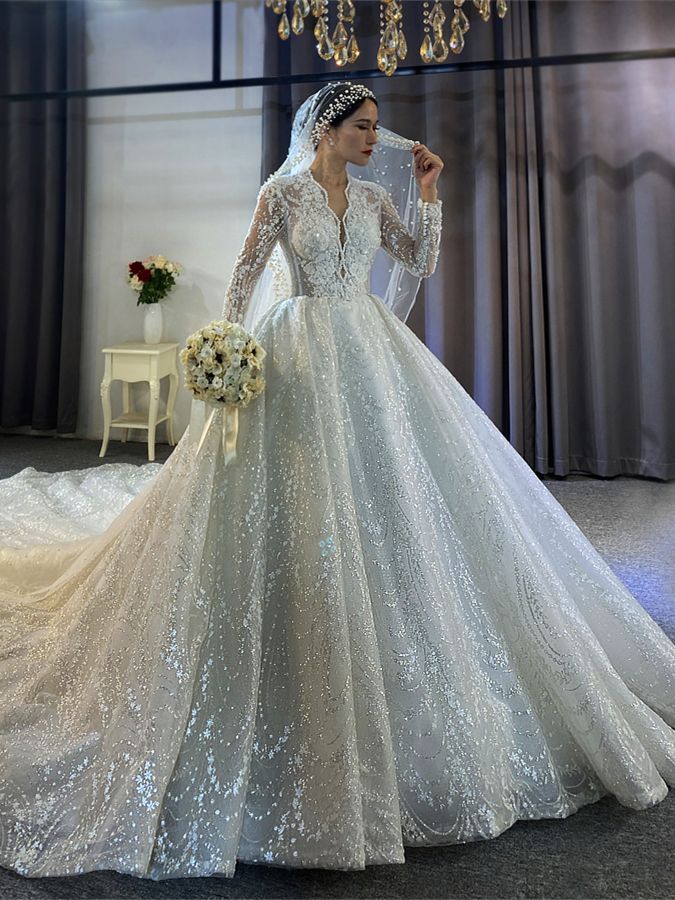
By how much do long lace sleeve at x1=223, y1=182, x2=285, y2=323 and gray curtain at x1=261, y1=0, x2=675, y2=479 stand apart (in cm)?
274

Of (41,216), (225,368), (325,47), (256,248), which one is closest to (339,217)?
(256,248)

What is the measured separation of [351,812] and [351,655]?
294 mm

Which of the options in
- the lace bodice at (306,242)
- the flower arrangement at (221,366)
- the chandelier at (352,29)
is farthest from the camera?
the chandelier at (352,29)

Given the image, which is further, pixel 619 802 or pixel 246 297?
pixel 246 297

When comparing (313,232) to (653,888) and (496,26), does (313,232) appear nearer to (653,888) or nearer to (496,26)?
(653,888)

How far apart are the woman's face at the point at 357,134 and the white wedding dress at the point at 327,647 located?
14 cm

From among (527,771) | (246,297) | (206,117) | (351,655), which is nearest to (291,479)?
(351,655)

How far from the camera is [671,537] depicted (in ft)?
11.6

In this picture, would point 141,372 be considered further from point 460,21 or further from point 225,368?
point 225,368

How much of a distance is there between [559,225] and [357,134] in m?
2.75

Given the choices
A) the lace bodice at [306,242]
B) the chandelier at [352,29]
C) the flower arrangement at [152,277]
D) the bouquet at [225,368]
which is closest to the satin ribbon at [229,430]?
the bouquet at [225,368]

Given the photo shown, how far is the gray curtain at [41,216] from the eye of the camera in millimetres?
5332

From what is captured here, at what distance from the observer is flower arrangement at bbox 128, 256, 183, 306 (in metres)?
5.08

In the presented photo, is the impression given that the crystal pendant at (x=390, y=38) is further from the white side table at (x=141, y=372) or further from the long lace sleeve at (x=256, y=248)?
the white side table at (x=141, y=372)
